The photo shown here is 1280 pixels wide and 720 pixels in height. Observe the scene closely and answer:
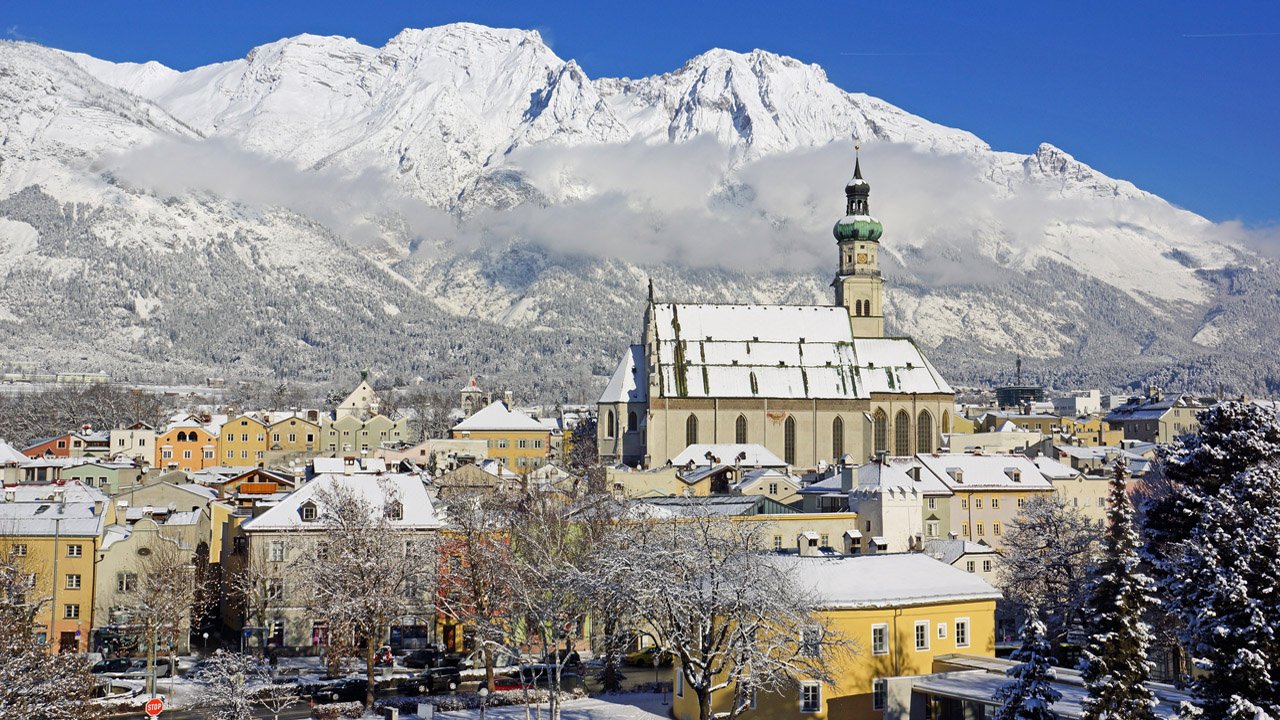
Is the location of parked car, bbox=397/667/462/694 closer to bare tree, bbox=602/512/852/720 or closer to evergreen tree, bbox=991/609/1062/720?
bare tree, bbox=602/512/852/720

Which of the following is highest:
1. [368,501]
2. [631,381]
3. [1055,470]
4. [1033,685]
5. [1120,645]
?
[631,381]

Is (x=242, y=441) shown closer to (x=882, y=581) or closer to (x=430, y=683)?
(x=430, y=683)

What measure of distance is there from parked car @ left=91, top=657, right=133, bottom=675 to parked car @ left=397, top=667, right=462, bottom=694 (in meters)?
12.5

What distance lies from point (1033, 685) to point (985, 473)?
2386 inches

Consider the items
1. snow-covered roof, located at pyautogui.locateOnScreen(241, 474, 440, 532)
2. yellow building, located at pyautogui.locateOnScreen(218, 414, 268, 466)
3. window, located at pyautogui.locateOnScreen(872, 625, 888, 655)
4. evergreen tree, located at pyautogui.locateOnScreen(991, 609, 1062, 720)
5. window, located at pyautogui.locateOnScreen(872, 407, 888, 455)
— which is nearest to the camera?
evergreen tree, located at pyautogui.locateOnScreen(991, 609, 1062, 720)

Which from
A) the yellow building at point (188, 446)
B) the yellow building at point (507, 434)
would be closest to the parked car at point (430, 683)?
the yellow building at point (507, 434)

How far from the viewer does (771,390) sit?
138000mm

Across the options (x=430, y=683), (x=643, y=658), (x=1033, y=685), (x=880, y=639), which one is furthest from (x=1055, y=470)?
(x=1033, y=685)

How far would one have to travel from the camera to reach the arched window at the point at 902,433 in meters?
142

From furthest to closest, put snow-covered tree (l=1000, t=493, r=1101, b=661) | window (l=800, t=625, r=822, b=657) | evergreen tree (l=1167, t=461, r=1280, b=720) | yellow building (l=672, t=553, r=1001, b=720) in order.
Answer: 1. snow-covered tree (l=1000, t=493, r=1101, b=661)
2. yellow building (l=672, t=553, r=1001, b=720)
3. window (l=800, t=625, r=822, b=657)
4. evergreen tree (l=1167, t=461, r=1280, b=720)

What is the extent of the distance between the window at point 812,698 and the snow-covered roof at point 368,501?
26.8m

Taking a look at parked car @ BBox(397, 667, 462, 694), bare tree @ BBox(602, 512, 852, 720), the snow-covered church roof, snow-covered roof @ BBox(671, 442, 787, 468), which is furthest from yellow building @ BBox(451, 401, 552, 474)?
bare tree @ BBox(602, 512, 852, 720)

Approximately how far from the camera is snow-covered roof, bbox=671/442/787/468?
115 metres

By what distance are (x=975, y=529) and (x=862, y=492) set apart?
1972cm
